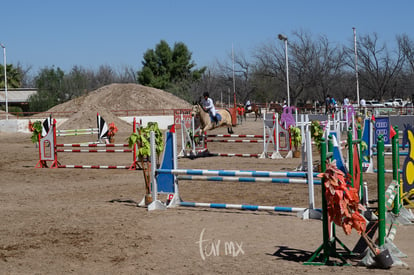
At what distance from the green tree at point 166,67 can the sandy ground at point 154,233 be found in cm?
6689

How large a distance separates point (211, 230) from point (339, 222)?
254 centimetres

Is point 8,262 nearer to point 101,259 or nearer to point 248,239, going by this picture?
point 101,259

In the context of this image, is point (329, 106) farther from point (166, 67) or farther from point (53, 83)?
point (166, 67)

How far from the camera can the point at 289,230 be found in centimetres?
799

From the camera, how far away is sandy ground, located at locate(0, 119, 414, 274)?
6.36m

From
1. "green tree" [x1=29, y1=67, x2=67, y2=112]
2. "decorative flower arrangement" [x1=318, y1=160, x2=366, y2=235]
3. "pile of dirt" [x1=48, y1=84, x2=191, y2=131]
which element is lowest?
"decorative flower arrangement" [x1=318, y1=160, x2=366, y2=235]

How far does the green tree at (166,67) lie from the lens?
79.9 m

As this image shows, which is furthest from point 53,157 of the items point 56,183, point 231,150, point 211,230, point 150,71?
point 150,71

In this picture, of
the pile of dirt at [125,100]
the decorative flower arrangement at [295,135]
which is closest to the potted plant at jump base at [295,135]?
the decorative flower arrangement at [295,135]

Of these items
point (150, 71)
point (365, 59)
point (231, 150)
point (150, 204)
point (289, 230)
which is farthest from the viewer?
point (150, 71)

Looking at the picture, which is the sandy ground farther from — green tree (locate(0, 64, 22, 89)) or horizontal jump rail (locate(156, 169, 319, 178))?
green tree (locate(0, 64, 22, 89))

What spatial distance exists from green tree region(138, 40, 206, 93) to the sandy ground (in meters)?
66.9

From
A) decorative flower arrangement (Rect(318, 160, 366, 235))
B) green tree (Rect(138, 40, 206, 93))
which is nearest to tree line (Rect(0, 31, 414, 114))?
green tree (Rect(138, 40, 206, 93))

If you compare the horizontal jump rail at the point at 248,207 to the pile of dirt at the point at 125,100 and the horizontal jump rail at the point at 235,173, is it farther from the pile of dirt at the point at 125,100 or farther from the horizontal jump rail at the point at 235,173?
the pile of dirt at the point at 125,100
